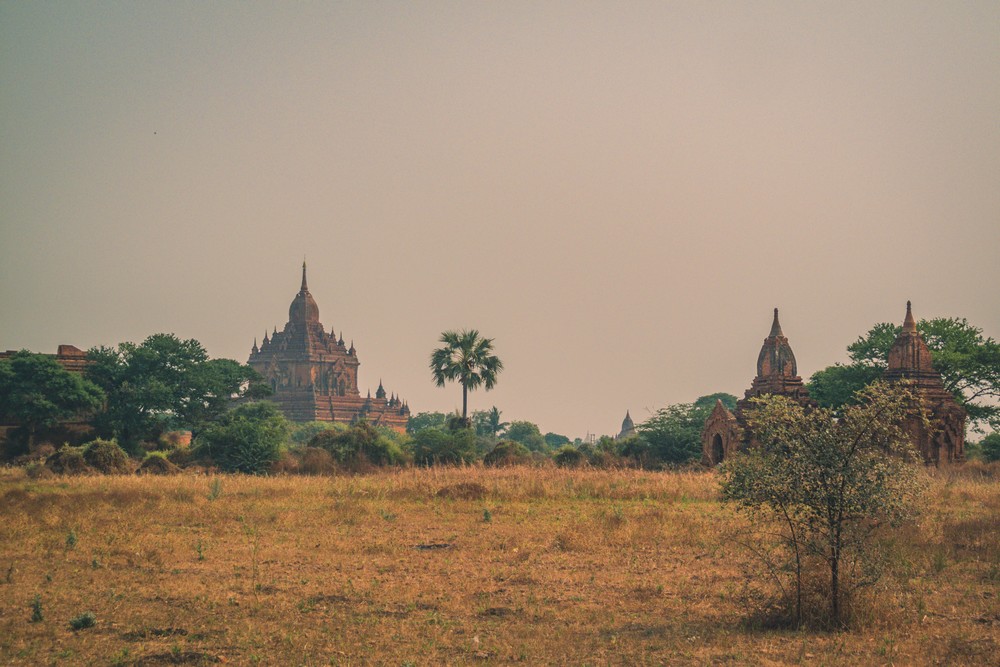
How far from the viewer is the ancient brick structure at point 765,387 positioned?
127ft

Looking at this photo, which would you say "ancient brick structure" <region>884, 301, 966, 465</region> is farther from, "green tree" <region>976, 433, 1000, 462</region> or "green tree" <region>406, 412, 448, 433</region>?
Answer: "green tree" <region>406, 412, 448, 433</region>

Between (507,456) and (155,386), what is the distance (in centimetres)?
2258

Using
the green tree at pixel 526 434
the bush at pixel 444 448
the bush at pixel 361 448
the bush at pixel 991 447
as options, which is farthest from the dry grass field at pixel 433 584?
the green tree at pixel 526 434

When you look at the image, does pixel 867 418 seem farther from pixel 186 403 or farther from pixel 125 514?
pixel 186 403

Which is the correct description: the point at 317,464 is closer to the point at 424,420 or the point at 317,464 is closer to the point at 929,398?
the point at 929,398

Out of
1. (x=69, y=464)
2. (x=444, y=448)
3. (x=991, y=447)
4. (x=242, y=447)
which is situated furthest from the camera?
(x=991, y=447)

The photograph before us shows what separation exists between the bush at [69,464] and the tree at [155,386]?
15299 mm

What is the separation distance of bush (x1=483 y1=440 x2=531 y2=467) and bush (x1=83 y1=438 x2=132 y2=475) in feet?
44.2

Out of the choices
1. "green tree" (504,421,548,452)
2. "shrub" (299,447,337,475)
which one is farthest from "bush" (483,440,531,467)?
"green tree" (504,421,548,452)

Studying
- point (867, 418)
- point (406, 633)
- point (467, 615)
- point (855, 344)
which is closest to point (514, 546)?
point (467, 615)

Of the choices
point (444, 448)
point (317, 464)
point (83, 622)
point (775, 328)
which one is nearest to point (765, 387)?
point (775, 328)

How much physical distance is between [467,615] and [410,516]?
9.21m

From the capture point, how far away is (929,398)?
37.1 metres

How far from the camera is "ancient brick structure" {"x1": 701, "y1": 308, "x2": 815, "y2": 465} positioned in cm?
3883
